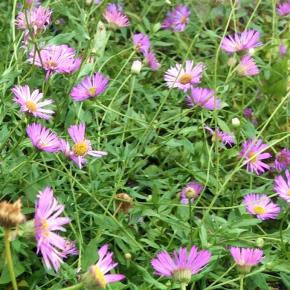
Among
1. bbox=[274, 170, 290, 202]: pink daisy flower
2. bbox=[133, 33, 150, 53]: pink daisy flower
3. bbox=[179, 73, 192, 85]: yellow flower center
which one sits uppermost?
bbox=[179, 73, 192, 85]: yellow flower center

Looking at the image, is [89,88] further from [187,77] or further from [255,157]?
[255,157]

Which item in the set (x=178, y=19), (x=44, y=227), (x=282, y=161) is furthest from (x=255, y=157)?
(x=44, y=227)

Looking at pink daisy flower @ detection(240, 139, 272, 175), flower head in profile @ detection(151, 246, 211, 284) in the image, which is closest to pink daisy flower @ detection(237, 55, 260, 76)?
pink daisy flower @ detection(240, 139, 272, 175)

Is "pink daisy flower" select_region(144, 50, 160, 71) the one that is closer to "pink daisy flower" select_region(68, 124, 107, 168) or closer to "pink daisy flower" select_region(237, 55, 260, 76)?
"pink daisy flower" select_region(237, 55, 260, 76)

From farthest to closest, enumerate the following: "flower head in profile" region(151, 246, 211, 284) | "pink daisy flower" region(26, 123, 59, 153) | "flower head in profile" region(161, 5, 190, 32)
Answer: "flower head in profile" region(161, 5, 190, 32) < "pink daisy flower" region(26, 123, 59, 153) < "flower head in profile" region(151, 246, 211, 284)

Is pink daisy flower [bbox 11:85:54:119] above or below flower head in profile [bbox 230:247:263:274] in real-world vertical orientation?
above

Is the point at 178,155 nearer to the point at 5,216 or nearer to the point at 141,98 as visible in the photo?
the point at 141,98
